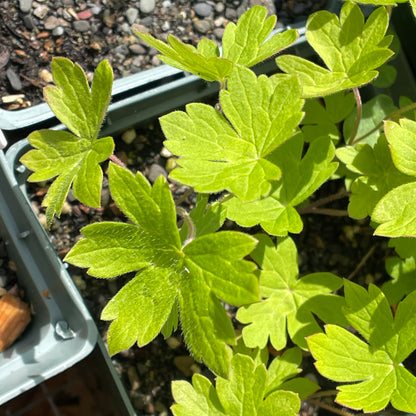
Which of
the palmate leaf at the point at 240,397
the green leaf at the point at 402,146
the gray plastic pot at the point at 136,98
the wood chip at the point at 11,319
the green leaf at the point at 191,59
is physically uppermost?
the green leaf at the point at 191,59

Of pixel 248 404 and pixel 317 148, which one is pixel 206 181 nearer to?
pixel 317 148

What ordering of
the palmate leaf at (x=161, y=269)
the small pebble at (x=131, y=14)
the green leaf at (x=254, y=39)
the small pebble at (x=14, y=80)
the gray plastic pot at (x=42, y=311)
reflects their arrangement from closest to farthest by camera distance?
the palmate leaf at (x=161, y=269), the green leaf at (x=254, y=39), the gray plastic pot at (x=42, y=311), the small pebble at (x=14, y=80), the small pebble at (x=131, y=14)

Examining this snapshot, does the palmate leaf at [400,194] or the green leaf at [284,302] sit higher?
Answer: the palmate leaf at [400,194]

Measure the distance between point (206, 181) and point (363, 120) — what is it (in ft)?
2.39

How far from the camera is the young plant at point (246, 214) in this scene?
1.03 m

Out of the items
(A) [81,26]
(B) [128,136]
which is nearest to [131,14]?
(A) [81,26]

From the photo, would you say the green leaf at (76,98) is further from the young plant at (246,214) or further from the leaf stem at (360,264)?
the leaf stem at (360,264)

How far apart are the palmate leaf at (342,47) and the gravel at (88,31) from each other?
429mm

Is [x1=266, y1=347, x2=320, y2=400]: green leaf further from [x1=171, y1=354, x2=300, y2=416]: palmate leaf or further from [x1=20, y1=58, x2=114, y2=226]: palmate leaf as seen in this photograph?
Answer: [x1=20, y1=58, x2=114, y2=226]: palmate leaf

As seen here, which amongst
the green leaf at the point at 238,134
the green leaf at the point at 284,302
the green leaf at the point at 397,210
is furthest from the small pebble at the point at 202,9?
the green leaf at the point at 397,210

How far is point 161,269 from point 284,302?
17.1 inches

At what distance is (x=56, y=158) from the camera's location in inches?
45.3

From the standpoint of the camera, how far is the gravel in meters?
1.48

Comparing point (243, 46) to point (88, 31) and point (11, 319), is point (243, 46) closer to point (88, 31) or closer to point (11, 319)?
point (88, 31)
